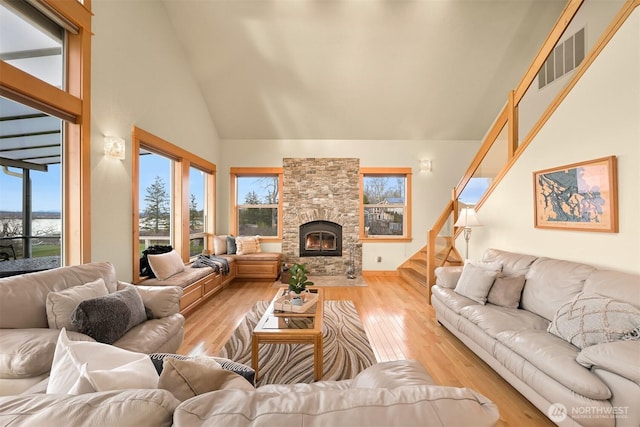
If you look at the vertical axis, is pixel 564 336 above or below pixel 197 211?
below

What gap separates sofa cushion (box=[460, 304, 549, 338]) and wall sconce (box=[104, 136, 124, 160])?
392cm

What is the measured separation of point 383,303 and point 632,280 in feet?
8.83

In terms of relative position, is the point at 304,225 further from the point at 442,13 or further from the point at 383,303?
the point at 442,13

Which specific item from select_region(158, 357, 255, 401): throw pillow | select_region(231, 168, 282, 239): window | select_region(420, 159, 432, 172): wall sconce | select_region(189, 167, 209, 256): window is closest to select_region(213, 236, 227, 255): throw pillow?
select_region(189, 167, 209, 256): window

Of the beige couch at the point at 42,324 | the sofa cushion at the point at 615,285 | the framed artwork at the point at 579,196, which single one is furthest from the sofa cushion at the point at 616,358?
the beige couch at the point at 42,324

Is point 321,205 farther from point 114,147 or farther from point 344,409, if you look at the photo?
point 344,409

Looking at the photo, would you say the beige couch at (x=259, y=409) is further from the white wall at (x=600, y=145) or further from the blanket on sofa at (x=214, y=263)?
the blanket on sofa at (x=214, y=263)

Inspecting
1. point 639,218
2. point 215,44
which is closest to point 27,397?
point 639,218

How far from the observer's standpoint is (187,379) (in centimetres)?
86

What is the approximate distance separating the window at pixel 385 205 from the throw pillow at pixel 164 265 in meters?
3.82

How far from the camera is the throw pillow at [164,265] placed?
3.33 m

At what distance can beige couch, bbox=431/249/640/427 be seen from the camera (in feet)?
4.70

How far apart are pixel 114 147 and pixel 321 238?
402 cm

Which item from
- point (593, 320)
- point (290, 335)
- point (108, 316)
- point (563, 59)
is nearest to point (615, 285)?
point (593, 320)
